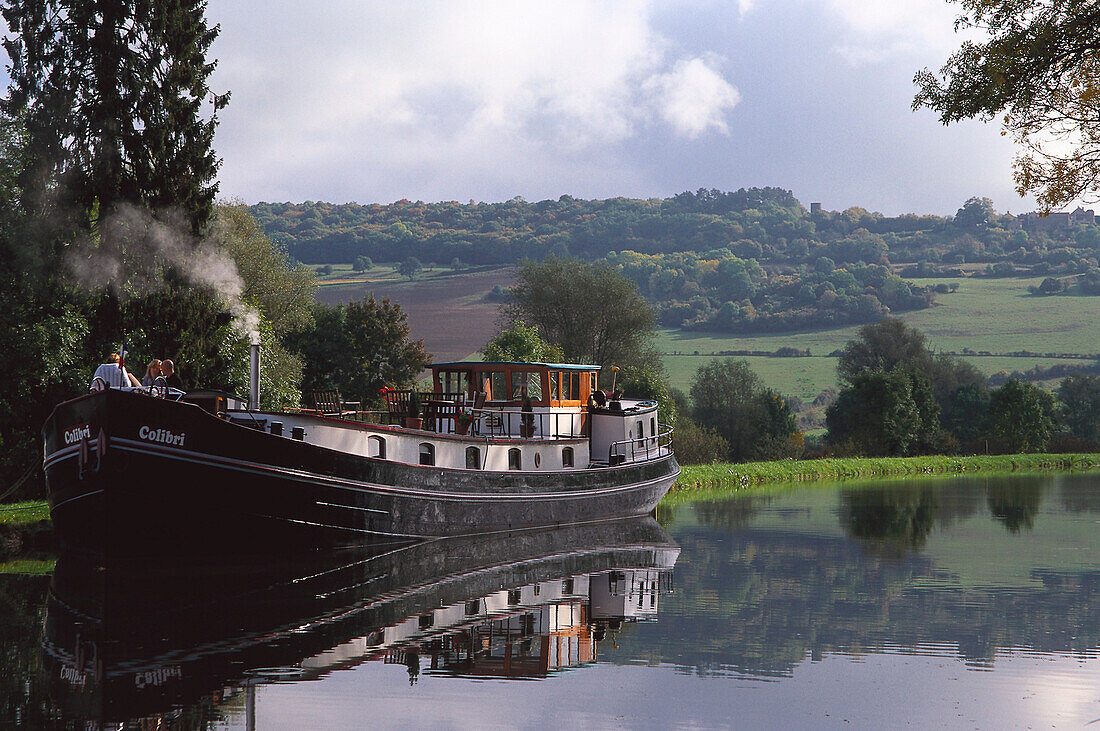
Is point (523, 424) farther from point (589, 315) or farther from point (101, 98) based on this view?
point (589, 315)

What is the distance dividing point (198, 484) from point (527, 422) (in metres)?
10.8

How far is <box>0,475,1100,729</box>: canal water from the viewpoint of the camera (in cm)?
1070

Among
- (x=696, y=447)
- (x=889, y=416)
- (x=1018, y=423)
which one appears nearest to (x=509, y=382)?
(x=696, y=447)

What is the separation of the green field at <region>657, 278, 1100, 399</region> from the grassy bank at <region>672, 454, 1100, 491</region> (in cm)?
3948

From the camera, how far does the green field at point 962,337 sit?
114 meters

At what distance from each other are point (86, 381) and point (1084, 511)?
31.9 metres

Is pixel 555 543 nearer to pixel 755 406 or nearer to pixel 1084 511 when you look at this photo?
pixel 1084 511

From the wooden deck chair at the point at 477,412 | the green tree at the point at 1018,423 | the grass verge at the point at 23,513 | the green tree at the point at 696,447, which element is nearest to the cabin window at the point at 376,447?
the wooden deck chair at the point at 477,412

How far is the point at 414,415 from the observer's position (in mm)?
26938

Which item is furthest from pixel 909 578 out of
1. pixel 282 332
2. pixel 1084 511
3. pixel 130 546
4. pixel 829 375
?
pixel 829 375

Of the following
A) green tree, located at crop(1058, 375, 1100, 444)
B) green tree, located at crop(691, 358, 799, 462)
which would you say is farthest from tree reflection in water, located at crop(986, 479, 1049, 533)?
green tree, located at crop(1058, 375, 1100, 444)

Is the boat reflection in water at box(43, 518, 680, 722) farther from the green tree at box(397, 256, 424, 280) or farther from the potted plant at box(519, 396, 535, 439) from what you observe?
the green tree at box(397, 256, 424, 280)

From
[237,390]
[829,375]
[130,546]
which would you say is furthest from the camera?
[829,375]

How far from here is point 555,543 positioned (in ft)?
84.2
